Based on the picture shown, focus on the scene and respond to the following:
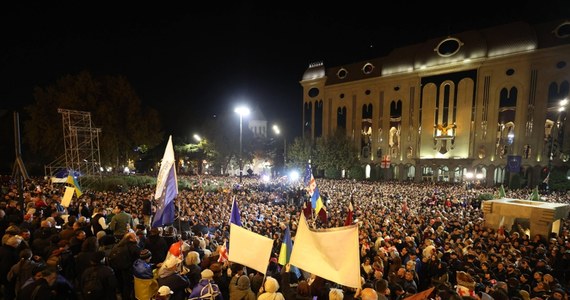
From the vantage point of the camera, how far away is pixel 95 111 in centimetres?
2719

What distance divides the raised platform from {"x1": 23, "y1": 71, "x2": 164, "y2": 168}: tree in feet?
93.8

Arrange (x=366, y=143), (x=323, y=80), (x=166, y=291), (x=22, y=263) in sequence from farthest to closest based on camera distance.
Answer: (x=323, y=80) < (x=366, y=143) < (x=22, y=263) < (x=166, y=291)

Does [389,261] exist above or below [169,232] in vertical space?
below

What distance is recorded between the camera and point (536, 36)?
34.1 meters

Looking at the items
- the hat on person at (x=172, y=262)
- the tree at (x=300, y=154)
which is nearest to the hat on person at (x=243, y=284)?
the hat on person at (x=172, y=262)

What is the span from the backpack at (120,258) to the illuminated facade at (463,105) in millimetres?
34570

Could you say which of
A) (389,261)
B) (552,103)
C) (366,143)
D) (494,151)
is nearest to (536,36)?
(552,103)

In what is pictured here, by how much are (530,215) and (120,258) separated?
13.8m

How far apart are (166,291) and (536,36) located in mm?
44163

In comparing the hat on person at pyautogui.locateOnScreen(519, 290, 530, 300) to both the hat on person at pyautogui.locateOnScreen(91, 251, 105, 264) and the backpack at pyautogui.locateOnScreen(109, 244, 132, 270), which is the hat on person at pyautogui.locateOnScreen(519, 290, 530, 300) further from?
the hat on person at pyautogui.locateOnScreen(91, 251, 105, 264)

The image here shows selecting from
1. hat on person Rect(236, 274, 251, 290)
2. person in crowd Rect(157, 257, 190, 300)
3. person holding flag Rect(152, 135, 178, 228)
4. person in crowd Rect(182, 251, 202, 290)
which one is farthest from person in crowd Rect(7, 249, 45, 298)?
hat on person Rect(236, 274, 251, 290)

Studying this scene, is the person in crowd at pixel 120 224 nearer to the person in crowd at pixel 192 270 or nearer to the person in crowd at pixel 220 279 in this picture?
the person in crowd at pixel 192 270

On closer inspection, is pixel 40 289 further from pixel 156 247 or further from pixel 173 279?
pixel 156 247

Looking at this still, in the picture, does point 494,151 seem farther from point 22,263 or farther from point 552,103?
point 22,263
